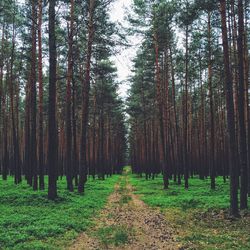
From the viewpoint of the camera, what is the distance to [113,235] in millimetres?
8508

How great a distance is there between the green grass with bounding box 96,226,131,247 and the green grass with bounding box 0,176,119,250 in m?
0.68

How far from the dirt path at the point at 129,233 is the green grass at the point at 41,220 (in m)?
0.45

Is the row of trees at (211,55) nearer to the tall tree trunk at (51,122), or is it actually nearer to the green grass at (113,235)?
the green grass at (113,235)

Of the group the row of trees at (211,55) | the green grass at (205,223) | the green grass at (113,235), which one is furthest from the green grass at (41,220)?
the row of trees at (211,55)

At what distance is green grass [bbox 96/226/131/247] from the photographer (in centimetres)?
773

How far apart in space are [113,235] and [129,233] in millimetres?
485

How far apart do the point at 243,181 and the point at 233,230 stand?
3.14 m

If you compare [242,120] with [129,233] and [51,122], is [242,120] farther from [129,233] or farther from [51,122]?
[51,122]

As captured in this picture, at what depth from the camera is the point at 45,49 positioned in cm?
2166

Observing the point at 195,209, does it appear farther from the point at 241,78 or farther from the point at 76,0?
the point at 76,0

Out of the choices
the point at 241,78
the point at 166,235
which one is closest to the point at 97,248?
the point at 166,235

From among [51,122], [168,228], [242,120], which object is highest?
[51,122]

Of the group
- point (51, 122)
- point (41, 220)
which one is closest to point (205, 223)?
point (41, 220)

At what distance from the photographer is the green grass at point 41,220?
7436mm
